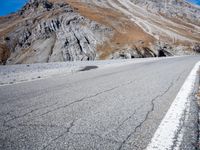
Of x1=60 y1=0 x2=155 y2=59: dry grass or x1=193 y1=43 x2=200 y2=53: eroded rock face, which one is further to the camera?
x1=193 y1=43 x2=200 y2=53: eroded rock face

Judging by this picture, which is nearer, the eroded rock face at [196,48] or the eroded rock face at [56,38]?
the eroded rock face at [56,38]

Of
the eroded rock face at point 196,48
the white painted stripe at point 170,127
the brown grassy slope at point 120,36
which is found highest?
the brown grassy slope at point 120,36

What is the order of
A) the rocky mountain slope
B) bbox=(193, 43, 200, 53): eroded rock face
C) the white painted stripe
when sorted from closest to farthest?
the white painted stripe
the rocky mountain slope
bbox=(193, 43, 200, 53): eroded rock face

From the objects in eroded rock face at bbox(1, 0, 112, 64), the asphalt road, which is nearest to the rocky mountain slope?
eroded rock face at bbox(1, 0, 112, 64)

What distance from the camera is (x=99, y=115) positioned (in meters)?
4.34

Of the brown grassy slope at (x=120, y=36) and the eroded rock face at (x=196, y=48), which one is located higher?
the brown grassy slope at (x=120, y=36)

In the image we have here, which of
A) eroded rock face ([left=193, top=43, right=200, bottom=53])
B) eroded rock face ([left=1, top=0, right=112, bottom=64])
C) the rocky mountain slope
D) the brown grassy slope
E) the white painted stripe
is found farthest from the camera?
eroded rock face ([left=193, top=43, right=200, bottom=53])

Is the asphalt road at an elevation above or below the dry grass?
below

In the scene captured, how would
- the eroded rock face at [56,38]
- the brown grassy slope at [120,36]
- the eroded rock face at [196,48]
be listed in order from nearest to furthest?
the eroded rock face at [56,38] < the brown grassy slope at [120,36] < the eroded rock face at [196,48]

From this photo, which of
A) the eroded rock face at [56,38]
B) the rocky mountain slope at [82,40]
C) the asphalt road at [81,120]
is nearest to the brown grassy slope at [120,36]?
the rocky mountain slope at [82,40]

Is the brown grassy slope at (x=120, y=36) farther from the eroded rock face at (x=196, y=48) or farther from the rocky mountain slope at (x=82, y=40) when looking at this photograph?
the eroded rock face at (x=196, y=48)

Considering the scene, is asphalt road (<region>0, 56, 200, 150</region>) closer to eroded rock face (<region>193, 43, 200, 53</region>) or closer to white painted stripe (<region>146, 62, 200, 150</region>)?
white painted stripe (<region>146, 62, 200, 150</region>)

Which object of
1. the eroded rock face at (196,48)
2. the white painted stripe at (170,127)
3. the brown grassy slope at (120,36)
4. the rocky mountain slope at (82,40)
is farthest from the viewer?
the eroded rock face at (196,48)

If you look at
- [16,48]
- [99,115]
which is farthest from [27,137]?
[16,48]
